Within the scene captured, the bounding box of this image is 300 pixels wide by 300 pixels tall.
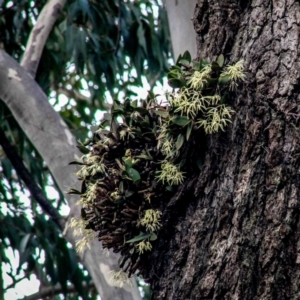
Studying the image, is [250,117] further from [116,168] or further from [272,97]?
[116,168]

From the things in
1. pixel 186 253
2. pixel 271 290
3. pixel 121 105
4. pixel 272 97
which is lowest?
pixel 271 290

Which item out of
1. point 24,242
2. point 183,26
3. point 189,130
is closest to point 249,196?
point 189,130

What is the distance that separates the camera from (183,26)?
8.41 ft

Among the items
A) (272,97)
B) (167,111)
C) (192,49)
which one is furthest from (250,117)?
(192,49)

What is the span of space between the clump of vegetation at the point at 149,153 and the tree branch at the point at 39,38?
1.66 metres

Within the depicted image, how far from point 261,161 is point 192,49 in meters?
1.27

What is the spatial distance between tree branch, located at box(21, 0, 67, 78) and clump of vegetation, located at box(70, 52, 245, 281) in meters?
1.66

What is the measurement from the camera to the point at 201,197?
52.6 inches

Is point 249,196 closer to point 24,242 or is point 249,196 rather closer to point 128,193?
point 128,193

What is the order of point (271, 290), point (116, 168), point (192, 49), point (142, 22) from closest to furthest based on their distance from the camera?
point (271, 290) < point (116, 168) < point (192, 49) < point (142, 22)

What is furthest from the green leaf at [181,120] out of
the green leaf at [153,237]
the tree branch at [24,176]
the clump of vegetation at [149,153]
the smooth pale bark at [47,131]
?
the tree branch at [24,176]

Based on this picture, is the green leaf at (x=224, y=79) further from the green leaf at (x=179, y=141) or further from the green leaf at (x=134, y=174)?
the green leaf at (x=134, y=174)

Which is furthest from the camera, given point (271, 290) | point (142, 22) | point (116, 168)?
point (142, 22)

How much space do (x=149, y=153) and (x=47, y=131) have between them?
143 centimetres
